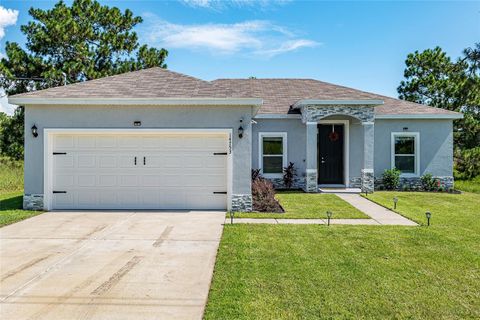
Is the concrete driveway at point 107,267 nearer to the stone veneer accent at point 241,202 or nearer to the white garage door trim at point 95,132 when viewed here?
the stone veneer accent at point 241,202

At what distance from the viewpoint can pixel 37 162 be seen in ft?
30.7

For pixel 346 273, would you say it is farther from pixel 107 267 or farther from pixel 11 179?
pixel 11 179

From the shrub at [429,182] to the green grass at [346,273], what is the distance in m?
7.04

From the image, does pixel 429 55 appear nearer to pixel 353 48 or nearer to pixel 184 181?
pixel 353 48

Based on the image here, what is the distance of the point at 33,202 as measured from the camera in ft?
30.7

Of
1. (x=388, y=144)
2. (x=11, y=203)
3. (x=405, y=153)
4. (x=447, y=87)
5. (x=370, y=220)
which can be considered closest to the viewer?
(x=370, y=220)

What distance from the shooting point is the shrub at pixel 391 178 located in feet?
46.5

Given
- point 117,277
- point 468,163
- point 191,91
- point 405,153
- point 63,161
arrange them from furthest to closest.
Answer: point 468,163, point 405,153, point 191,91, point 63,161, point 117,277

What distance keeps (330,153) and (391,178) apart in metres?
2.69

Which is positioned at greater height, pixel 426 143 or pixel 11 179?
pixel 426 143

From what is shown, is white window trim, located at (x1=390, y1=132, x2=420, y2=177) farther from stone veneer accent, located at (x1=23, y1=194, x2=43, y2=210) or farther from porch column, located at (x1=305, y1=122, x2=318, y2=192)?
stone veneer accent, located at (x1=23, y1=194, x2=43, y2=210)

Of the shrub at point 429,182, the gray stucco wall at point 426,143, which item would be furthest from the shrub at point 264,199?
the shrub at point 429,182

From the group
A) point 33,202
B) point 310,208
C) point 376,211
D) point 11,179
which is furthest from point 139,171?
point 11,179

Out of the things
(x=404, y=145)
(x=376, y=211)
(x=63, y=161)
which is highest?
(x=404, y=145)
